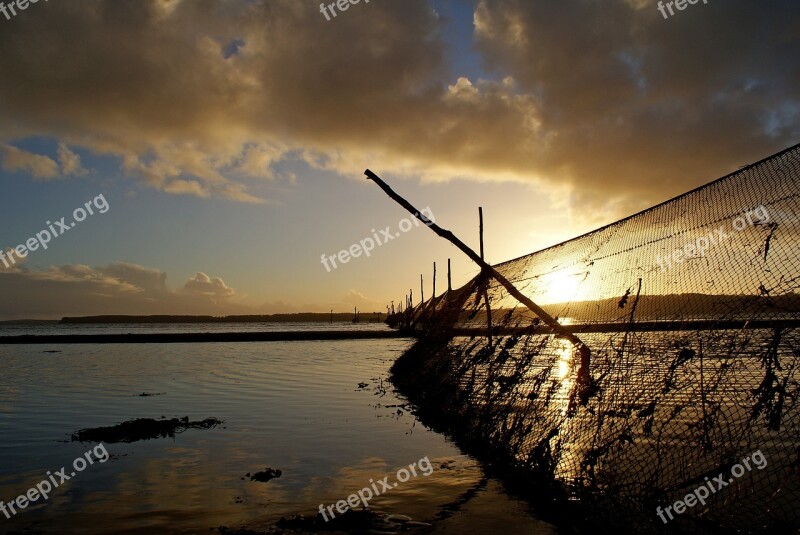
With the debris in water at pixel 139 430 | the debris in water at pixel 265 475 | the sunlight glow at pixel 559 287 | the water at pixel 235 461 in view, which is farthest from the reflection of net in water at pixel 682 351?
the debris in water at pixel 139 430

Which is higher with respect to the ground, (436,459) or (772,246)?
(772,246)

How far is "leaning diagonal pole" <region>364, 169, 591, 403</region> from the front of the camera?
25.4ft

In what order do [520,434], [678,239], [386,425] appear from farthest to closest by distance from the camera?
1. [386,425]
2. [520,434]
3. [678,239]

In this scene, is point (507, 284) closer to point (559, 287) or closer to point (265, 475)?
point (559, 287)

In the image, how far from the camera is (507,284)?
9344 mm

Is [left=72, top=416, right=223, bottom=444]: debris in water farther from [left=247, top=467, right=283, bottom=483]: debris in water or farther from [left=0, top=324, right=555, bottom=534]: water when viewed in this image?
[left=247, top=467, right=283, bottom=483]: debris in water

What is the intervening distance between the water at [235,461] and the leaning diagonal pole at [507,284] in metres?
2.10

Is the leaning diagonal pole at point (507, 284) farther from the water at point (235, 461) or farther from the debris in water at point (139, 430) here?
the debris in water at point (139, 430)

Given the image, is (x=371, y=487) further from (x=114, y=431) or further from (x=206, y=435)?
(x=114, y=431)

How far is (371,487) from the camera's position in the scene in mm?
6281

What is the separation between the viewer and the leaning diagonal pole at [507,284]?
305 inches

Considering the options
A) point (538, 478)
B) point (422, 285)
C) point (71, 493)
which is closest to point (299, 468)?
point (71, 493)

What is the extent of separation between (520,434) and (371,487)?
2.32m

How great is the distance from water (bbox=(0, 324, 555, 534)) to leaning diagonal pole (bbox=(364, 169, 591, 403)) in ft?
6.90
